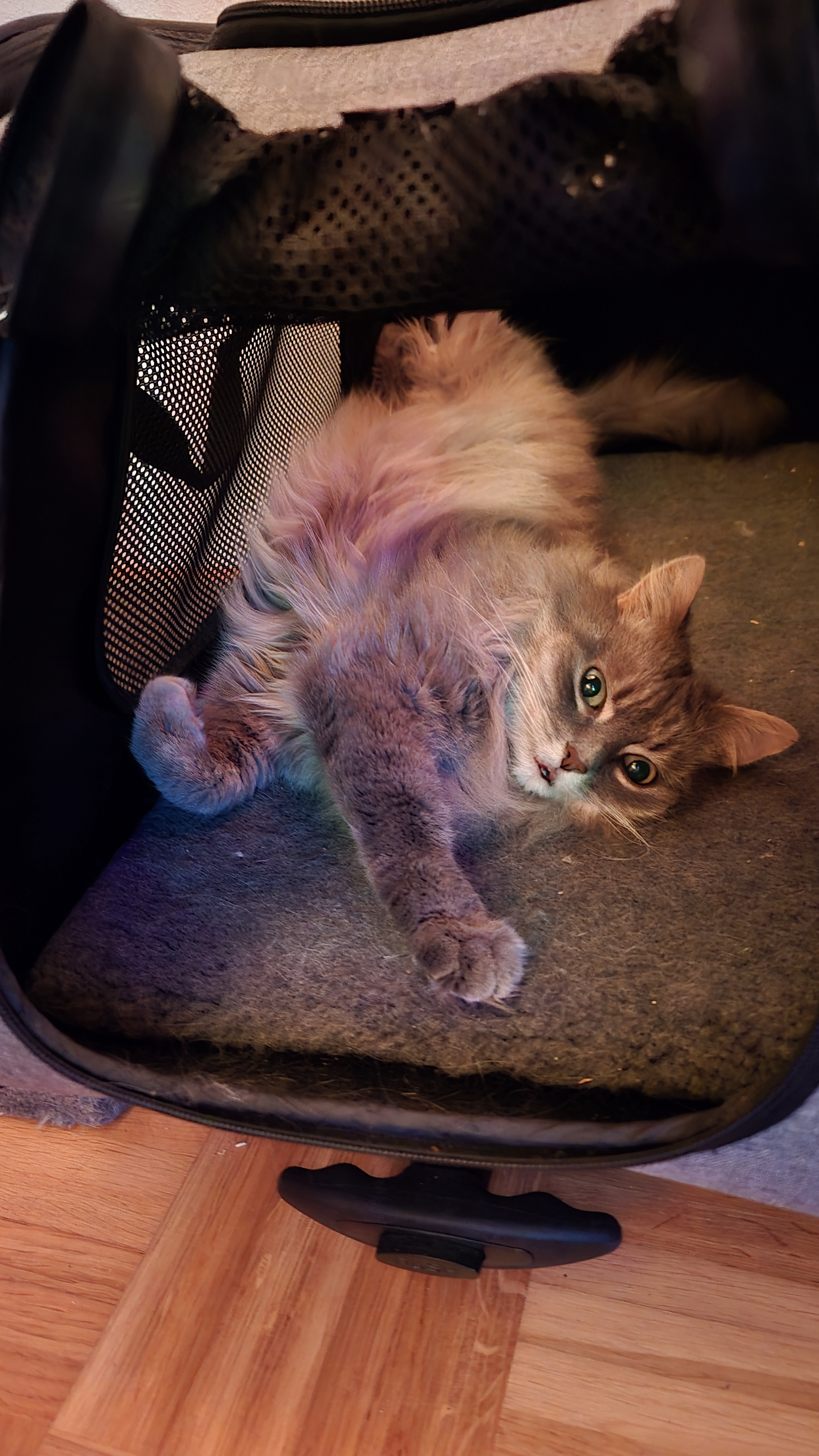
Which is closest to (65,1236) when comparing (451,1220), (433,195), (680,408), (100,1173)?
(100,1173)

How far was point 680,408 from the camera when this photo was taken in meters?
1.71

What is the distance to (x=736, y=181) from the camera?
2.71 feet

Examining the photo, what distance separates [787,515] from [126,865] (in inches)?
55.2

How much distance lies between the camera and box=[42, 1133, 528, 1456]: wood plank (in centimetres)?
93

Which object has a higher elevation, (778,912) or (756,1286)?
(778,912)

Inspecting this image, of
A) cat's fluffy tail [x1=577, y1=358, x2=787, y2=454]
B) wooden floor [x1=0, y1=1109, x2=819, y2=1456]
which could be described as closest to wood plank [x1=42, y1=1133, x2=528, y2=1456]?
wooden floor [x1=0, y1=1109, x2=819, y2=1456]

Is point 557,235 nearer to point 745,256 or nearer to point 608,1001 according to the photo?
point 745,256

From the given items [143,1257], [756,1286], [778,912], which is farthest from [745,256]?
[143,1257]

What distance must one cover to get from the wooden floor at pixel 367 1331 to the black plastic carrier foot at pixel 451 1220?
0.09 meters

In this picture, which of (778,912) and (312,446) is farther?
(312,446)

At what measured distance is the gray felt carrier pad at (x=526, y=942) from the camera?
0.93m

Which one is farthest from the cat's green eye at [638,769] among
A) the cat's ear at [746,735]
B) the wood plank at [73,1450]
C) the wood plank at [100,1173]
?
the wood plank at [73,1450]

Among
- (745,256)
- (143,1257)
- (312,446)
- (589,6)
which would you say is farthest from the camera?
(312,446)

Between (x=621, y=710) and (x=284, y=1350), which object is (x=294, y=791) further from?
(x=284, y=1350)
